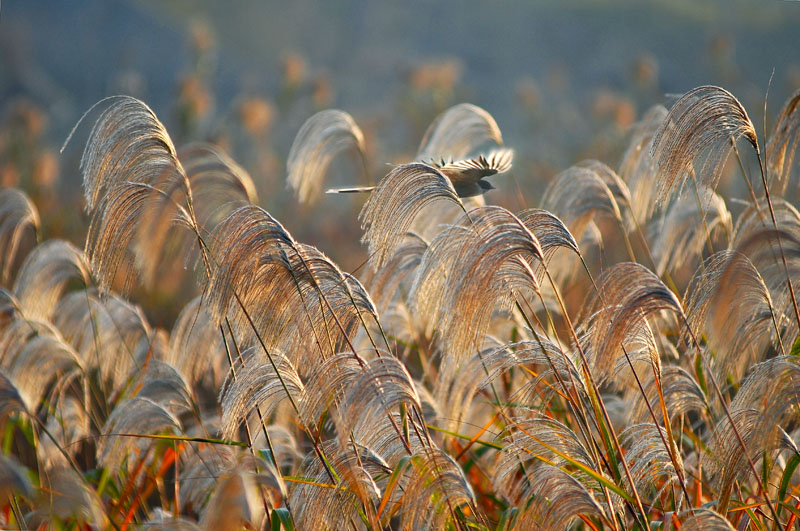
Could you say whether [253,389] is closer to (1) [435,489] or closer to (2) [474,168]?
(1) [435,489]

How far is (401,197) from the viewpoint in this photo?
6.07 feet

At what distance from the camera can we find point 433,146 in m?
→ 3.32

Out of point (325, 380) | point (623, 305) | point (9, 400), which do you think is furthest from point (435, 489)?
point (9, 400)

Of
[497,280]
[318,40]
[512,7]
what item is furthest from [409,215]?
[512,7]

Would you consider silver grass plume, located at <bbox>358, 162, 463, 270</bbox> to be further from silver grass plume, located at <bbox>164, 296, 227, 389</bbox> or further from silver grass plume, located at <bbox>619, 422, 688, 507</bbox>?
silver grass plume, located at <bbox>164, 296, 227, 389</bbox>

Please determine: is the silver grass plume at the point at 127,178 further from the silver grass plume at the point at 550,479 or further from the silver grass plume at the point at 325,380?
the silver grass plume at the point at 550,479

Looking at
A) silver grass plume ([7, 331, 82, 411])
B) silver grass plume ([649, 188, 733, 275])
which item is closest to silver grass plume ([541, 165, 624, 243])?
silver grass plume ([649, 188, 733, 275])

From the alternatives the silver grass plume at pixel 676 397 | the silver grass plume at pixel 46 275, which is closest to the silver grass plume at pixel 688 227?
the silver grass plume at pixel 676 397

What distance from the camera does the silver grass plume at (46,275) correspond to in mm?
3197

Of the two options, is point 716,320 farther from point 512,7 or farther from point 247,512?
point 512,7

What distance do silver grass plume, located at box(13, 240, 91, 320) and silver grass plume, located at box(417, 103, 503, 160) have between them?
170 centimetres

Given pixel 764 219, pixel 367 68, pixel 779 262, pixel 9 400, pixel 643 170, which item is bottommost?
pixel 9 400

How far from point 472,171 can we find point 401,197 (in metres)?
0.48

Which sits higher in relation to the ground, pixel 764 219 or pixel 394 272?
pixel 764 219
